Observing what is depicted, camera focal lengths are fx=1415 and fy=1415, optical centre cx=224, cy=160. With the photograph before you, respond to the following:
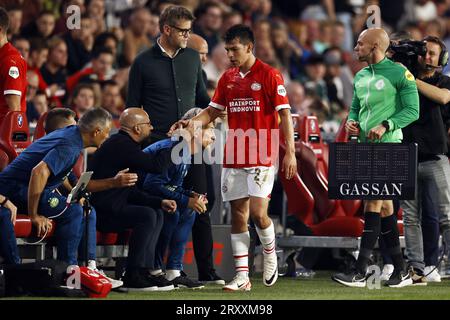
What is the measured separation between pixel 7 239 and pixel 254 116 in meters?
1.95

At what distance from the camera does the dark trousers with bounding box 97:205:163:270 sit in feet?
33.1

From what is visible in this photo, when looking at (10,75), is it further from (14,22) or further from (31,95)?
(14,22)

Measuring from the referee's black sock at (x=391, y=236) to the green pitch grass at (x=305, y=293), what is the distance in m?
0.26

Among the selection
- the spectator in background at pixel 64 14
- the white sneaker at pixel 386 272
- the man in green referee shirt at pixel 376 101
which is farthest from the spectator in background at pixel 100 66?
the man in green referee shirt at pixel 376 101

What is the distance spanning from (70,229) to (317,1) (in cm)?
1136

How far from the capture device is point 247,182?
33.3ft

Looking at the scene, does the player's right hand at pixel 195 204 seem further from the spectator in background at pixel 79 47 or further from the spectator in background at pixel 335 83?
the spectator in background at pixel 335 83

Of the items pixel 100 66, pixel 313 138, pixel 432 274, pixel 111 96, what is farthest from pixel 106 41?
pixel 432 274

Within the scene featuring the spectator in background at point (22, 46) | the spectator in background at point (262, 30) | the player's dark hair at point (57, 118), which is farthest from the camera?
the spectator in background at point (262, 30)

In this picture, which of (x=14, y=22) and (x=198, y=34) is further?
(x=198, y=34)

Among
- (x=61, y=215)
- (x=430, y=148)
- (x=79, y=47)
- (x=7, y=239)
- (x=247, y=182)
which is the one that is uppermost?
(x=79, y=47)

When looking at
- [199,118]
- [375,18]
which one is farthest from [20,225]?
[375,18]

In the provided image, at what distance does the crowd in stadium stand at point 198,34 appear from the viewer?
14367 millimetres
